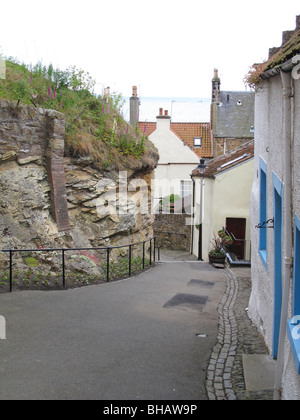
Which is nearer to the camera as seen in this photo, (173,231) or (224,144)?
(173,231)

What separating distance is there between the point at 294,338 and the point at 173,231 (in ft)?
84.4

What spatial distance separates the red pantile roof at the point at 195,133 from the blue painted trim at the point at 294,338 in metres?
34.7

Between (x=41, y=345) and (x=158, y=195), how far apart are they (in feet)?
91.8

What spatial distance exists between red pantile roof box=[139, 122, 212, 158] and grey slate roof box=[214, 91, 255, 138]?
4.25 ft

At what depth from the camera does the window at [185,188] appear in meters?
36.3

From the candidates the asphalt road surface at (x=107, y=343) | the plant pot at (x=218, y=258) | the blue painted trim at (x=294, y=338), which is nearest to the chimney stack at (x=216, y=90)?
the plant pot at (x=218, y=258)

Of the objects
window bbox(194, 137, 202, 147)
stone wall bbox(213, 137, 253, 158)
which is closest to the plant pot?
stone wall bbox(213, 137, 253, 158)

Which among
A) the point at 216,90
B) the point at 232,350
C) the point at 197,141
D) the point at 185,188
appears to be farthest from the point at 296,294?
the point at 216,90

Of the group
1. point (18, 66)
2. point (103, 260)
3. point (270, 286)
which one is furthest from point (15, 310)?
point (18, 66)

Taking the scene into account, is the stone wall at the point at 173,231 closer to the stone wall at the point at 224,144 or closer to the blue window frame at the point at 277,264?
the stone wall at the point at 224,144

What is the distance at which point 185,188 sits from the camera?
36625mm

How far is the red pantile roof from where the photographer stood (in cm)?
3928

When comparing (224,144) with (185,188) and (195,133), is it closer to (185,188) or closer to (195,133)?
(195,133)

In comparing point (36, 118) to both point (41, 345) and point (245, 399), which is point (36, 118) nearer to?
point (41, 345)
